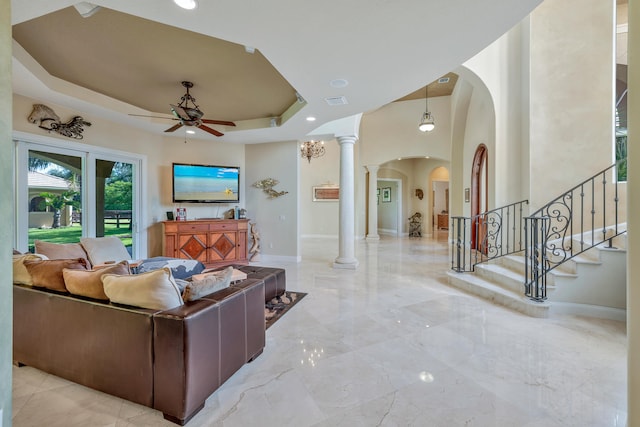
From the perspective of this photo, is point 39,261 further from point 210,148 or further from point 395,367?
point 210,148

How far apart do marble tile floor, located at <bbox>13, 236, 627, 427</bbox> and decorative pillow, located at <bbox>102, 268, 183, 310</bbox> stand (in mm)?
660

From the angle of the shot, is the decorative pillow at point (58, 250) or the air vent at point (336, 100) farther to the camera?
the air vent at point (336, 100)

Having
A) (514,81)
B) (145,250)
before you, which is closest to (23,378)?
(145,250)

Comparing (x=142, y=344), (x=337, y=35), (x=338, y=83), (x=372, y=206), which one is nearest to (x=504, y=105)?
(x=338, y=83)

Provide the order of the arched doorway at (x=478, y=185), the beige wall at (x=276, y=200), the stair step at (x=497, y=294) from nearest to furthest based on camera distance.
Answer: the stair step at (x=497, y=294)
the beige wall at (x=276, y=200)
the arched doorway at (x=478, y=185)

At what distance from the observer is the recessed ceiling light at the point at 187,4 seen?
1.82m

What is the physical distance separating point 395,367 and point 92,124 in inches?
214

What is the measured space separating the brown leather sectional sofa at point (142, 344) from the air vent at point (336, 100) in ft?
8.31

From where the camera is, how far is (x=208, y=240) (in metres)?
5.61

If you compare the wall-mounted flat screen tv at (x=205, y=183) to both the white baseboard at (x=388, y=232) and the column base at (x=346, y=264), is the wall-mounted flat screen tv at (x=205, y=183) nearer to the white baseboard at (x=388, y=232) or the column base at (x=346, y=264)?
the column base at (x=346, y=264)

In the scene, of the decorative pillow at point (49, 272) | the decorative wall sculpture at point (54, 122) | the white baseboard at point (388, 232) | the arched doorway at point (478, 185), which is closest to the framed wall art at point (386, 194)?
the white baseboard at point (388, 232)

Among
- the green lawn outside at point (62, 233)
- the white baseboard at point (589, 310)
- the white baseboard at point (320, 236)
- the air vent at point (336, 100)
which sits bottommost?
the white baseboard at point (589, 310)

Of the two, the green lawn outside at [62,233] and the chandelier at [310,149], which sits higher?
the chandelier at [310,149]

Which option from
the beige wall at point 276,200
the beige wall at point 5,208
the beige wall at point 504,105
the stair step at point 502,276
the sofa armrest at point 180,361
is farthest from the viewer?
the beige wall at point 276,200
